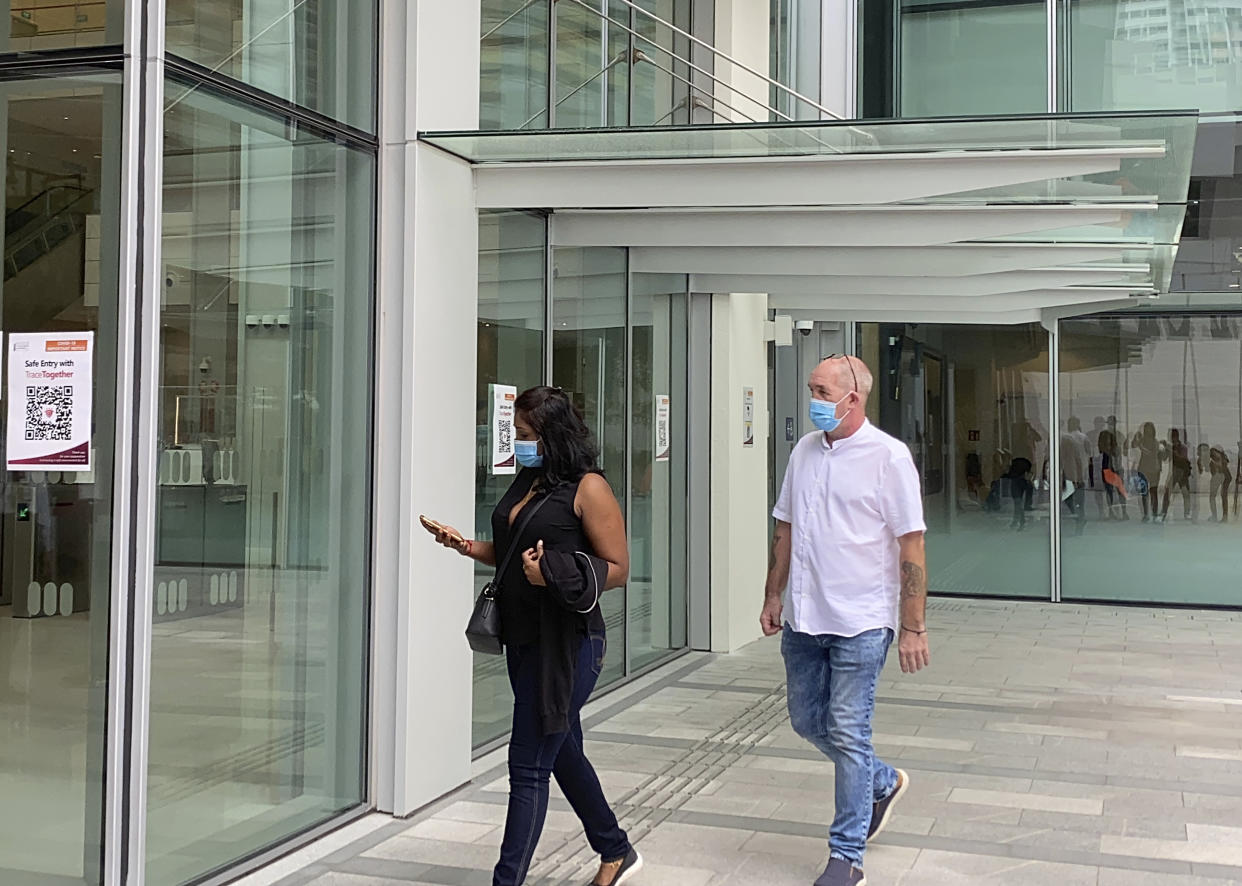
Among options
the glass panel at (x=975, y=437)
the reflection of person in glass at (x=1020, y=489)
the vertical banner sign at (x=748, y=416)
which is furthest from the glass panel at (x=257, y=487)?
the reflection of person in glass at (x=1020, y=489)

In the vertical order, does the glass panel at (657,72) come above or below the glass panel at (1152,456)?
above

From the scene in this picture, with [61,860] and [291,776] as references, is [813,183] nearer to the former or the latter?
[291,776]

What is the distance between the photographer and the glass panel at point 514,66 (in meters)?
7.28

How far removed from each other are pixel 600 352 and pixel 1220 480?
29.0 feet

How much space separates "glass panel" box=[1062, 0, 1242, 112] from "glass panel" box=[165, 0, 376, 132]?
11038mm

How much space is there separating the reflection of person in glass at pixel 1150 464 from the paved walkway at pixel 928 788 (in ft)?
14.3

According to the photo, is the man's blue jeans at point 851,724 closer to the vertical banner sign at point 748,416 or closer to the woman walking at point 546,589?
the woman walking at point 546,589

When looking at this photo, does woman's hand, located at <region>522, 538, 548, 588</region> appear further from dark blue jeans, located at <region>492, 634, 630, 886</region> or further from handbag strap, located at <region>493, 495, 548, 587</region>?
dark blue jeans, located at <region>492, 634, 630, 886</region>

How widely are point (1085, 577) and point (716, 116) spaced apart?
7.48 meters

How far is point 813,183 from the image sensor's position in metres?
6.14

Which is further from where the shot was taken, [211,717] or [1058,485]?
[1058,485]

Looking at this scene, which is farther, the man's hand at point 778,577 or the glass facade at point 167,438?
the man's hand at point 778,577

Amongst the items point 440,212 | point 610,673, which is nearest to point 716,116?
point 610,673

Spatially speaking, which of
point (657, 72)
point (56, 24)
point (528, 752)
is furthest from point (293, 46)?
point (657, 72)
